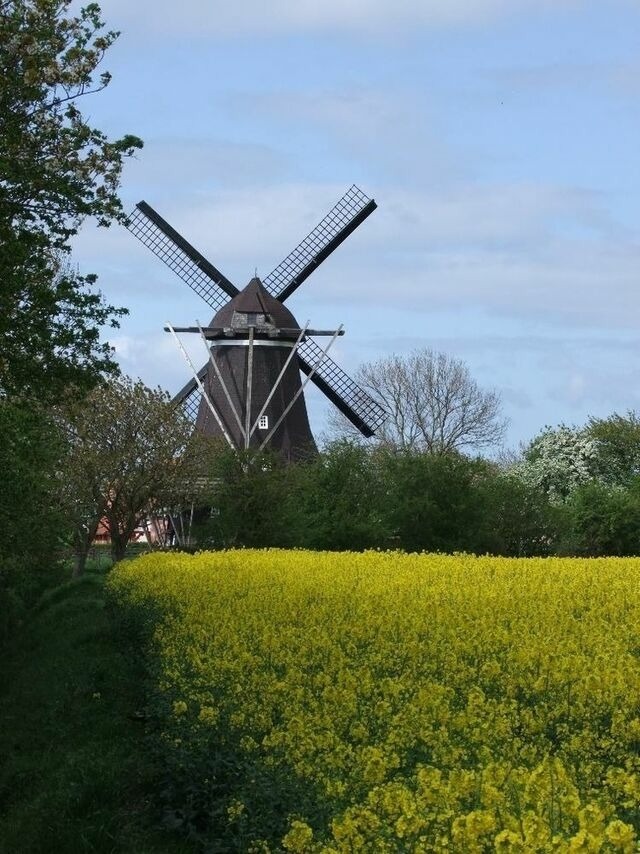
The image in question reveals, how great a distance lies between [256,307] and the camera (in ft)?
206

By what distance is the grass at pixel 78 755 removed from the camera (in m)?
13.3

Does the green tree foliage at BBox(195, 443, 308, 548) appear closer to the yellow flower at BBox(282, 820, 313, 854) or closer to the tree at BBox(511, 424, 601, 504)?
the tree at BBox(511, 424, 601, 504)

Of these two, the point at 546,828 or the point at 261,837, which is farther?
the point at 261,837

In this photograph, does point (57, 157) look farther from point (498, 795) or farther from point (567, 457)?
point (567, 457)

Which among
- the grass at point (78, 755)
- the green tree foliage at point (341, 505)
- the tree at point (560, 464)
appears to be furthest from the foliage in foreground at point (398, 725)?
the tree at point (560, 464)

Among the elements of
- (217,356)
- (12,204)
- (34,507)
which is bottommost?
(34,507)

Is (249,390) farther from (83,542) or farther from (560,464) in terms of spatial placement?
(560,464)

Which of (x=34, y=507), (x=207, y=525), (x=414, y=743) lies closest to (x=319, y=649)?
(x=414, y=743)

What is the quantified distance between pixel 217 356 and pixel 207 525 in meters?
11.2

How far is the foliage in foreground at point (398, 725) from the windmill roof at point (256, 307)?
1652 inches

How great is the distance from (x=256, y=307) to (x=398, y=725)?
2078 inches

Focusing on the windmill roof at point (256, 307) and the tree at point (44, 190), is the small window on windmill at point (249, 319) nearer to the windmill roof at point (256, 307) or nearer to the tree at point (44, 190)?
the windmill roof at point (256, 307)

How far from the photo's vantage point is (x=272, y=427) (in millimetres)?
61875

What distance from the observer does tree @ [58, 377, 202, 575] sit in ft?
188
